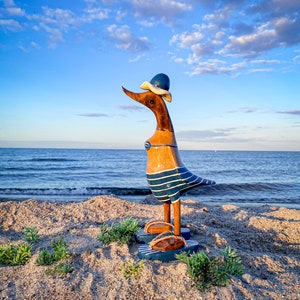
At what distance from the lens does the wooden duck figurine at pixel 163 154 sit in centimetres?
373

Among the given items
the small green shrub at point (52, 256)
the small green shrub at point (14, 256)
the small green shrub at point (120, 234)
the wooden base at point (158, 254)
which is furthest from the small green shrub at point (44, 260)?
the wooden base at point (158, 254)

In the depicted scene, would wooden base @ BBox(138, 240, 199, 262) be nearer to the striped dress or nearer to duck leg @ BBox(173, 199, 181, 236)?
duck leg @ BBox(173, 199, 181, 236)

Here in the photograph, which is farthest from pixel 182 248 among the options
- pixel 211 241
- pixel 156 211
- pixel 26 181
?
pixel 26 181

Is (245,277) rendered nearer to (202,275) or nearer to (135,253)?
(202,275)

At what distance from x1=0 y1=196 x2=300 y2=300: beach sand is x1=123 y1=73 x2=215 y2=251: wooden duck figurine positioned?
0.66m

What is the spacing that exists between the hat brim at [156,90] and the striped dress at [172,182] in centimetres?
91

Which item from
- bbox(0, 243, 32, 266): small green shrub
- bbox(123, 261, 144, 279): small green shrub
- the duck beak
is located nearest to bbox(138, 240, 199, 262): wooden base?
bbox(123, 261, 144, 279): small green shrub

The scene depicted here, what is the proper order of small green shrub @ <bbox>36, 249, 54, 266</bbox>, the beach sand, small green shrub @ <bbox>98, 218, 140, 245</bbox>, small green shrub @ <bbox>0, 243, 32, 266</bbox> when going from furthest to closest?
small green shrub @ <bbox>98, 218, 140, 245</bbox>, small green shrub @ <bbox>0, 243, 32, 266</bbox>, small green shrub @ <bbox>36, 249, 54, 266</bbox>, the beach sand

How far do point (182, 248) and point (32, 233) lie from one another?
2432mm

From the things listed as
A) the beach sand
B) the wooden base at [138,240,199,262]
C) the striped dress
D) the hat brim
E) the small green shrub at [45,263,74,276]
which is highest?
the hat brim

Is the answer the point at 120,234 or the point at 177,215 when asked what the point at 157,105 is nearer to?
the point at 177,215

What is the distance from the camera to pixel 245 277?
334cm

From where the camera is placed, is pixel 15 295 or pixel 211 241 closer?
pixel 15 295

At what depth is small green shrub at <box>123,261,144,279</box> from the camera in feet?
10.7
